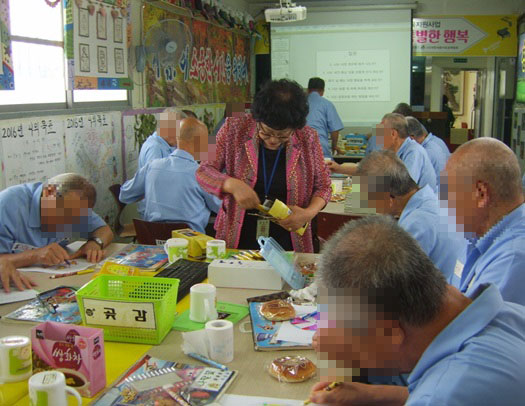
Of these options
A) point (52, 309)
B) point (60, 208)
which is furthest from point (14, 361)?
point (60, 208)

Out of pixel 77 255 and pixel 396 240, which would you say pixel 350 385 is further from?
pixel 77 255

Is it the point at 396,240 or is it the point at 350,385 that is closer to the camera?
the point at 396,240

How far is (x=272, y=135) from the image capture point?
102 inches

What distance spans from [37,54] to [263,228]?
2280 mm

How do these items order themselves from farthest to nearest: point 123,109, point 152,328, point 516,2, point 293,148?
Answer: 1. point 516,2
2. point 123,109
3. point 293,148
4. point 152,328

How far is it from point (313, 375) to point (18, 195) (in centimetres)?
161

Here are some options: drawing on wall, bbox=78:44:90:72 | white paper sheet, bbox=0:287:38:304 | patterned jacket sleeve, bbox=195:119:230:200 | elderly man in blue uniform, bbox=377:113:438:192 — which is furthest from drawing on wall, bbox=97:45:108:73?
white paper sheet, bbox=0:287:38:304

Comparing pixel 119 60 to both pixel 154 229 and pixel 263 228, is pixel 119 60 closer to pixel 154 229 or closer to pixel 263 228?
pixel 154 229

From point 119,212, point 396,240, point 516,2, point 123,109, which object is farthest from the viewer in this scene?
point 516,2

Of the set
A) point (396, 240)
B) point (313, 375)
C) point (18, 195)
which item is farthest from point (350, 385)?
point (18, 195)

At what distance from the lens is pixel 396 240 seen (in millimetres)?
1064

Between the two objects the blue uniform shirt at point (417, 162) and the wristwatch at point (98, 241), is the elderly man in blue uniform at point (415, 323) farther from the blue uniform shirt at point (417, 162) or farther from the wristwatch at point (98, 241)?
the blue uniform shirt at point (417, 162)

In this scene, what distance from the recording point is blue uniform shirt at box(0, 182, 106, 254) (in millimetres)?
2420

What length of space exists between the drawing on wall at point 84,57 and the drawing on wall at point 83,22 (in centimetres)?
9
